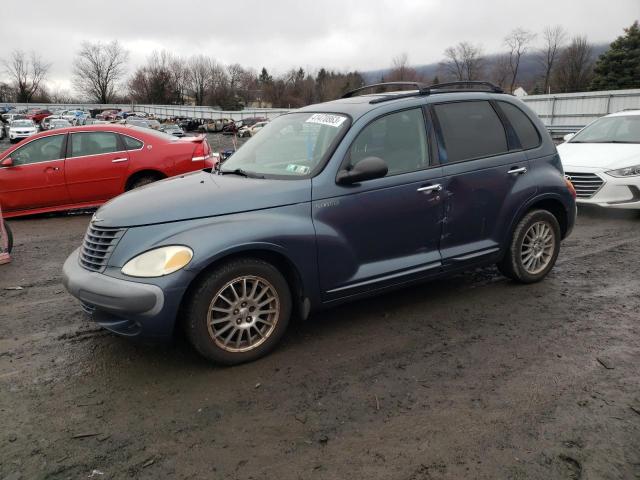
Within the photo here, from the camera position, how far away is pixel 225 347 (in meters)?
3.52

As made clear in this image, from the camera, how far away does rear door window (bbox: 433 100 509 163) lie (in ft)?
14.4

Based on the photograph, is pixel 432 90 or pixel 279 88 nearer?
pixel 432 90

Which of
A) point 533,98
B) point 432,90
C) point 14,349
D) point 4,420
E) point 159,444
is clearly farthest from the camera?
point 533,98

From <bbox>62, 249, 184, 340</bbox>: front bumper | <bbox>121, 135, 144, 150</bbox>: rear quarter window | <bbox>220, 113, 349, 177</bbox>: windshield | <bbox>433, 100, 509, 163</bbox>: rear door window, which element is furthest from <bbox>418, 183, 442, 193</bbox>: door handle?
<bbox>121, 135, 144, 150</bbox>: rear quarter window

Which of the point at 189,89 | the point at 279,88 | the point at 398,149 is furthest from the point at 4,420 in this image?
the point at 189,89

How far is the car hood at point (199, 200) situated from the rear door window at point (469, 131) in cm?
141

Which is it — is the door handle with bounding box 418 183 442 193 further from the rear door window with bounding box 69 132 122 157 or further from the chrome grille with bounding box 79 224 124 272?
the rear door window with bounding box 69 132 122 157

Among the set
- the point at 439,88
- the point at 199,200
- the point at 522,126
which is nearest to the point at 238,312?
the point at 199,200

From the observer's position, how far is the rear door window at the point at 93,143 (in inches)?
354

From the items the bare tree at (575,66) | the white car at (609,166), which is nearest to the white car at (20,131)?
the white car at (609,166)

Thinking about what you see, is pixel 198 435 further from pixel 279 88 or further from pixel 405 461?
pixel 279 88

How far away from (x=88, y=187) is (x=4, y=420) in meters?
6.58

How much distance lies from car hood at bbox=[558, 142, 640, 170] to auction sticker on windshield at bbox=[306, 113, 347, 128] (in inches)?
226

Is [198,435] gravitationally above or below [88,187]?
below
